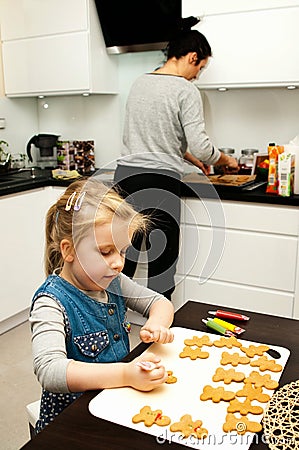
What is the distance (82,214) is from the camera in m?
1.01

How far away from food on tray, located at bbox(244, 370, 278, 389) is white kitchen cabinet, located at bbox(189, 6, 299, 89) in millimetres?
1672

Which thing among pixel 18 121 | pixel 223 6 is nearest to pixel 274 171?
pixel 223 6

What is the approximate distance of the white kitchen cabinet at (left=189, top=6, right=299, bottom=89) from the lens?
85.8 inches

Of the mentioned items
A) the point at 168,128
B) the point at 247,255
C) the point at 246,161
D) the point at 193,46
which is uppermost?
the point at 193,46

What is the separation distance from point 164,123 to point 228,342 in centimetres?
135

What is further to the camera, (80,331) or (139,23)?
(139,23)

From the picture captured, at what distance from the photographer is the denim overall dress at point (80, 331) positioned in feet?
3.32

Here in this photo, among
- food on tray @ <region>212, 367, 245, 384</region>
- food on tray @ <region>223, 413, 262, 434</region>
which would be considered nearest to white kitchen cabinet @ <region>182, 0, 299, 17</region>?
food on tray @ <region>212, 367, 245, 384</region>

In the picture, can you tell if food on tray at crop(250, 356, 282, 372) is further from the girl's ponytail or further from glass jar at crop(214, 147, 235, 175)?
glass jar at crop(214, 147, 235, 175)

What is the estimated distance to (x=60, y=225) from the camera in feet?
3.53

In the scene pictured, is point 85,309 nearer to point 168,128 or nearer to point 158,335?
point 158,335

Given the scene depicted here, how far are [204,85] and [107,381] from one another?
6.15ft

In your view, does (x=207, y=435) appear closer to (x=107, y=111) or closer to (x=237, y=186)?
(x=237, y=186)

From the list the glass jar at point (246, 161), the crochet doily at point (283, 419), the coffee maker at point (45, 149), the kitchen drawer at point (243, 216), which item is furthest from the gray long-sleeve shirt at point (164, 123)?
the crochet doily at point (283, 419)
